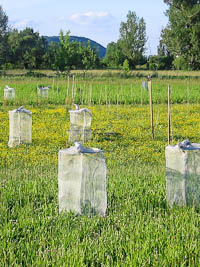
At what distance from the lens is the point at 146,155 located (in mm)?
8070

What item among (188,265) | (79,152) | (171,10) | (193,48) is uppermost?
(171,10)

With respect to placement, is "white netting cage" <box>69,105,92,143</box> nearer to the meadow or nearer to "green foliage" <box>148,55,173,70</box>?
the meadow

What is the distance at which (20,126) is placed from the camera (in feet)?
28.9

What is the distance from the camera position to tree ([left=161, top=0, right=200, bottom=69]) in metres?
43.0

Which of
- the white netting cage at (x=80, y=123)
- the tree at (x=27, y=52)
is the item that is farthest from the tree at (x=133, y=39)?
the white netting cage at (x=80, y=123)

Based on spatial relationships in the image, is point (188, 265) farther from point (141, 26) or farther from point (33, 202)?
point (141, 26)

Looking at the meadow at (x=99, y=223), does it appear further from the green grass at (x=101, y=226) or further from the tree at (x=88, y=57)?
the tree at (x=88, y=57)

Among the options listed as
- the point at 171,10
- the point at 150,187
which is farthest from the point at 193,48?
→ the point at 150,187

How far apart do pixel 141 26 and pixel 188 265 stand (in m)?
78.3

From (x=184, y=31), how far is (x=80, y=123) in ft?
120

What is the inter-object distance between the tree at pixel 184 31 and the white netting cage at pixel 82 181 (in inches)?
1613

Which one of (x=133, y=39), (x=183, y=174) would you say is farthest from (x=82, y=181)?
(x=133, y=39)

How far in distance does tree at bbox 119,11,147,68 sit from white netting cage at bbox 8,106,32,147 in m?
66.0

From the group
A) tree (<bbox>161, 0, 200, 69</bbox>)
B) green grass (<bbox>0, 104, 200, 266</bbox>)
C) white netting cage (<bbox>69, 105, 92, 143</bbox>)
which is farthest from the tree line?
green grass (<bbox>0, 104, 200, 266</bbox>)
